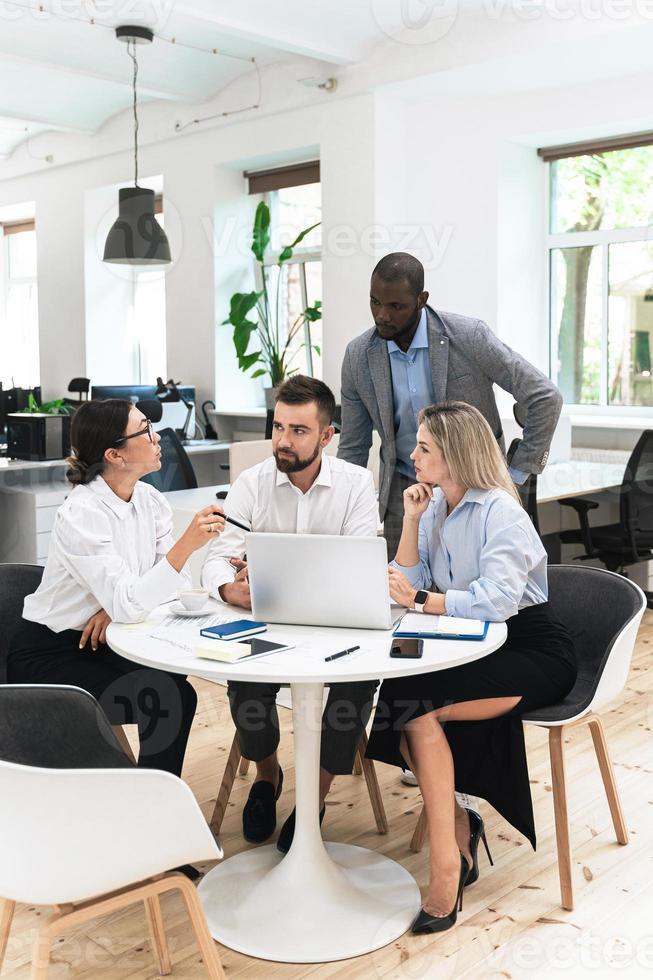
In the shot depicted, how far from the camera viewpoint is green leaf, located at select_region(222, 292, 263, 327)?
7418 mm

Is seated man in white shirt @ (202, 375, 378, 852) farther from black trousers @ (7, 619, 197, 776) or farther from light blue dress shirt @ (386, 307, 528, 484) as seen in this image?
light blue dress shirt @ (386, 307, 528, 484)

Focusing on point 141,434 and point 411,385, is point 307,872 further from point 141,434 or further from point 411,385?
point 411,385

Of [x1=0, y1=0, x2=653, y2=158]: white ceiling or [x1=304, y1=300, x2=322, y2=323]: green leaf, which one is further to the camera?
[x1=304, y1=300, x2=322, y2=323]: green leaf

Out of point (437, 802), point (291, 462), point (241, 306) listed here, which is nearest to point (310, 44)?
point (241, 306)

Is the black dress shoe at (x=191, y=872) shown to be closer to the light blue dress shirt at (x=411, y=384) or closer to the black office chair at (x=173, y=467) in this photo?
the light blue dress shirt at (x=411, y=384)

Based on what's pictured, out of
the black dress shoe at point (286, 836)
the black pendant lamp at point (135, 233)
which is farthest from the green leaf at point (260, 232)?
the black dress shoe at point (286, 836)

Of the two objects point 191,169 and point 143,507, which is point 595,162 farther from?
point 143,507

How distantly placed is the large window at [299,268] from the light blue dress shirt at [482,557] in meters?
5.03

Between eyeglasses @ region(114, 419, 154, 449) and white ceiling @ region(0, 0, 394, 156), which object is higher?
white ceiling @ region(0, 0, 394, 156)

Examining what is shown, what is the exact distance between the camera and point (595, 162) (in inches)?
259

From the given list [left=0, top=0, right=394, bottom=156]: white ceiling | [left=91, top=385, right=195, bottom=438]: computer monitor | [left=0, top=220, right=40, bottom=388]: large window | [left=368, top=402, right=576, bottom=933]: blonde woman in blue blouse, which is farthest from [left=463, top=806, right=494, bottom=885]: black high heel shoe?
[left=0, top=220, right=40, bottom=388]: large window

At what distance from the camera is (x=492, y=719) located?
2.55 metres

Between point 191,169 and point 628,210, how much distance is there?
3.35 m

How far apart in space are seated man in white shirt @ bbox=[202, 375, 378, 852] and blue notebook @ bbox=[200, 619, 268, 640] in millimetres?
338
